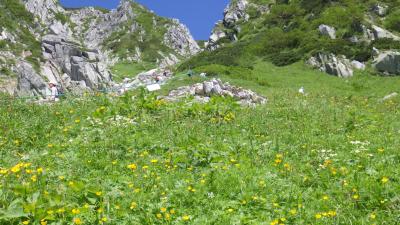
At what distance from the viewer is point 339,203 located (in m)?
7.35

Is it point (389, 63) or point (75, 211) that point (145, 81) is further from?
point (75, 211)

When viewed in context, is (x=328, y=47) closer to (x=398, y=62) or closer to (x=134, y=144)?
(x=398, y=62)

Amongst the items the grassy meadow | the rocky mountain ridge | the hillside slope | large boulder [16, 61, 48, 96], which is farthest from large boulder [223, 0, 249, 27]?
the grassy meadow

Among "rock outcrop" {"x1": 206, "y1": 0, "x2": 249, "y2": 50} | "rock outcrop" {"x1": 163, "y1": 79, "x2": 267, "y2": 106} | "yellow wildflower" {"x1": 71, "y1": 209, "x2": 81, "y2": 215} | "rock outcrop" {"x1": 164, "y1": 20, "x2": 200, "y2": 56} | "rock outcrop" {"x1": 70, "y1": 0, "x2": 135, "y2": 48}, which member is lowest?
"yellow wildflower" {"x1": 71, "y1": 209, "x2": 81, "y2": 215}

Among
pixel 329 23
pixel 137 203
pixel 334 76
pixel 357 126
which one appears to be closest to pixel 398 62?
pixel 334 76

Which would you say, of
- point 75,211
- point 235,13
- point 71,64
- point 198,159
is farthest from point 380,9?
point 71,64

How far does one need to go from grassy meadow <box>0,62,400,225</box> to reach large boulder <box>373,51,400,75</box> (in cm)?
1579

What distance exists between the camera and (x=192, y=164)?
9.21 metres

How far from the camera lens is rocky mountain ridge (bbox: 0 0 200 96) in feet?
199

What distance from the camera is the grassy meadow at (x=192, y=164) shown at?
6766mm

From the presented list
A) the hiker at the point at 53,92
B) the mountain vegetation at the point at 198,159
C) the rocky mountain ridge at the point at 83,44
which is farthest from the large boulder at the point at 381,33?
the hiker at the point at 53,92

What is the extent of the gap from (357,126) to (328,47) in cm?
2448

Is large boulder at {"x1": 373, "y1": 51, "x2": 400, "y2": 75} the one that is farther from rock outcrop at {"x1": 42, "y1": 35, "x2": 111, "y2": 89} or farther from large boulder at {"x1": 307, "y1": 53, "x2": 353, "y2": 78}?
rock outcrop at {"x1": 42, "y1": 35, "x2": 111, "y2": 89}

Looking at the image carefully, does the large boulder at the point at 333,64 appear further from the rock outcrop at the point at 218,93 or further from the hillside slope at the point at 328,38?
the rock outcrop at the point at 218,93
